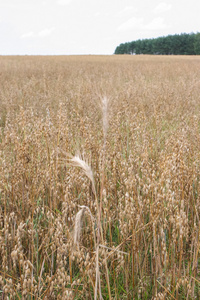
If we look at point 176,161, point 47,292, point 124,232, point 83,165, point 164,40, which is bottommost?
point 47,292

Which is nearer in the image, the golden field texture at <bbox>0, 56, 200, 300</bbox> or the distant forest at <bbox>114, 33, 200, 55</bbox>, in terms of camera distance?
the golden field texture at <bbox>0, 56, 200, 300</bbox>

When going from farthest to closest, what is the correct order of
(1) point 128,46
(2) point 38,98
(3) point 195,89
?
(1) point 128,46 < (3) point 195,89 < (2) point 38,98

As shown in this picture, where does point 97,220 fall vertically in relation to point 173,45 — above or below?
below

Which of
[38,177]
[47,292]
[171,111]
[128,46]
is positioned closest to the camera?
[47,292]

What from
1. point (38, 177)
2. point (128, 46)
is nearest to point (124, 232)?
point (38, 177)

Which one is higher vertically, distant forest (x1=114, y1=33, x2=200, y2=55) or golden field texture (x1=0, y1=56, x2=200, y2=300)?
distant forest (x1=114, y1=33, x2=200, y2=55)

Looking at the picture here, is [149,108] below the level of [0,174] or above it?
above

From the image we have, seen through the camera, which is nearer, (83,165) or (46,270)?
(83,165)

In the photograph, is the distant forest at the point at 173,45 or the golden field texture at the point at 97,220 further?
the distant forest at the point at 173,45

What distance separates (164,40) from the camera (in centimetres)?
7669

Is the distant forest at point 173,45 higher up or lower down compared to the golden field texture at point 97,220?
higher up

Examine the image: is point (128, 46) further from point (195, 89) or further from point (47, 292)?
point (47, 292)

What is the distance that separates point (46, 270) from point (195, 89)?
591 centimetres

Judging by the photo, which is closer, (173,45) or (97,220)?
(97,220)
